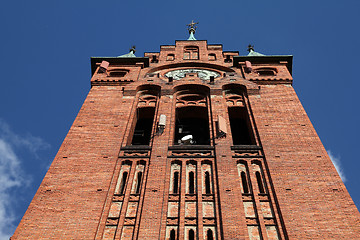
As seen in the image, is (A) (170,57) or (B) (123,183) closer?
(B) (123,183)

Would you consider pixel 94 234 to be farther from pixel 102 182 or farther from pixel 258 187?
pixel 258 187

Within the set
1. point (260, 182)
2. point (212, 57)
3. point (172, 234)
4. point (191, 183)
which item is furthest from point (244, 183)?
point (212, 57)

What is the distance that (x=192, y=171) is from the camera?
1424 centimetres

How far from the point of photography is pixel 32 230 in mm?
11320

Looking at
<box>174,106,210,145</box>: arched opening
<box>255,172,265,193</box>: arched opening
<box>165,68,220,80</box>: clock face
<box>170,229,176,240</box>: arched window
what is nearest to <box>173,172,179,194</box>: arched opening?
<box>170,229,176,240</box>: arched window

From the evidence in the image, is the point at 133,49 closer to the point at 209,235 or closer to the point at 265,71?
the point at 265,71

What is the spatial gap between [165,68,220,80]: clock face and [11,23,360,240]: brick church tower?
1.30 meters

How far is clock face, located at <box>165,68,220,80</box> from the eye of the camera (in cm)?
2297

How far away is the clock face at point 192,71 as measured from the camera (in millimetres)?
22969

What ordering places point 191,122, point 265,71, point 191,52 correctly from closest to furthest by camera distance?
point 191,122, point 265,71, point 191,52

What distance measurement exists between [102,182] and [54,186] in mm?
1428

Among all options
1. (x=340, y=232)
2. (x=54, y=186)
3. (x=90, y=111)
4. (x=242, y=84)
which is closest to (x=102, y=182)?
(x=54, y=186)

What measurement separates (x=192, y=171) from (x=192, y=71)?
10.9 meters

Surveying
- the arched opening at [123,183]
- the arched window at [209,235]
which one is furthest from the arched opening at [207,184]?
the arched opening at [123,183]
